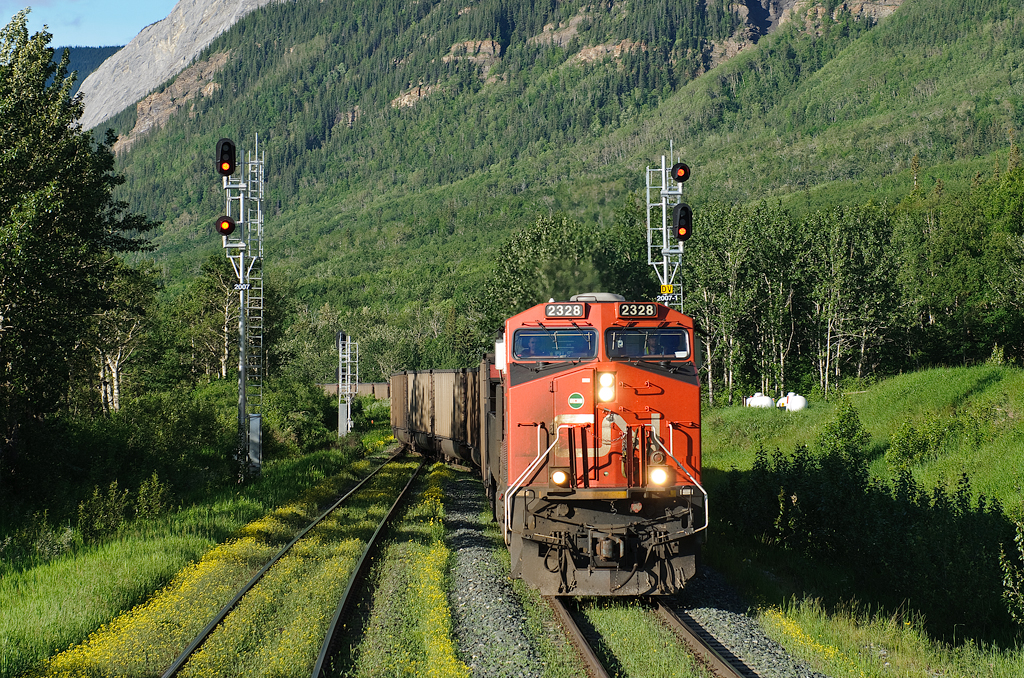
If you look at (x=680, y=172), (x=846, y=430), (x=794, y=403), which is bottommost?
(x=794, y=403)

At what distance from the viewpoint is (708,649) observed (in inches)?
365

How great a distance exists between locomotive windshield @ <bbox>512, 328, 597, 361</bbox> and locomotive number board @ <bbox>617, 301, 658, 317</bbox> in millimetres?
543

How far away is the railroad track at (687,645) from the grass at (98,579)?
635cm

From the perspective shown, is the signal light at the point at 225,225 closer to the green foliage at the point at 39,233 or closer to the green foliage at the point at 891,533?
the green foliage at the point at 39,233

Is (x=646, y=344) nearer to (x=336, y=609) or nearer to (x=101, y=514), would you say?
(x=336, y=609)

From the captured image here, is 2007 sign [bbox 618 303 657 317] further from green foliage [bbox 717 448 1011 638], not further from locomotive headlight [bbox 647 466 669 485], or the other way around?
green foliage [bbox 717 448 1011 638]

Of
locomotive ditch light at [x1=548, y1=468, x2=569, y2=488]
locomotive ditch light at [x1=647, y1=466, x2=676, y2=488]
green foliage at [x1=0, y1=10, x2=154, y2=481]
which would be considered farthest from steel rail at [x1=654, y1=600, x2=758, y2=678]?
green foliage at [x1=0, y1=10, x2=154, y2=481]

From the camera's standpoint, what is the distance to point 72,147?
74.9 ft

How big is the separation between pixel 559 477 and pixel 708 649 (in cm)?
300

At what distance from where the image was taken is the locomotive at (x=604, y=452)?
1099cm

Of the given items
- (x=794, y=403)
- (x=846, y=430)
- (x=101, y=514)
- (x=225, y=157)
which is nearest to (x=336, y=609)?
(x=101, y=514)

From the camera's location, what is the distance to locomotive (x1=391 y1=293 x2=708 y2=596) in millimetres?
10992

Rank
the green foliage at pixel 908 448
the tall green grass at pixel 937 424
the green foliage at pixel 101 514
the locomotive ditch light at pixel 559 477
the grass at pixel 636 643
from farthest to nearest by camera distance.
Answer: the green foliage at pixel 908 448, the tall green grass at pixel 937 424, the green foliage at pixel 101 514, the locomotive ditch light at pixel 559 477, the grass at pixel 636 643

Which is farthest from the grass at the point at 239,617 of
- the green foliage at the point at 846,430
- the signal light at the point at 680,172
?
the green foliage at the point at 846,430
